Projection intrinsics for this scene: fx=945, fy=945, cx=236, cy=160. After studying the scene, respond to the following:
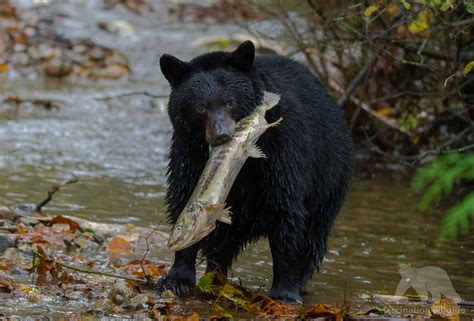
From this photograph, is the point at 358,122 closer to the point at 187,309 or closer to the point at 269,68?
the point at 269,68

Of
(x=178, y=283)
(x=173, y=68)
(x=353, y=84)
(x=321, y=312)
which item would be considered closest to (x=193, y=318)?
(x=321, y=312)

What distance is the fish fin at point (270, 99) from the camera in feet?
18.5

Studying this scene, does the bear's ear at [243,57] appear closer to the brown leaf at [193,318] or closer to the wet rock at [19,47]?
the brown leaf at [193,318]

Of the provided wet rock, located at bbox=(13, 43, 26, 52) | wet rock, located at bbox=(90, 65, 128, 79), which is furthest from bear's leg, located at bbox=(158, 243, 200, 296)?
wet rock, located at bbox=(13, 43, 26, 52)

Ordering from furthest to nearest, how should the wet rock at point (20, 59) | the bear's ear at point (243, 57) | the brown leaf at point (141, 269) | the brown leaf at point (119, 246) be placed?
the wet rock at point (20, 59)
the brown leaf at point (119, 246)
the brown leaf at point (141, 269)
the bear's ear at point (243, 57)

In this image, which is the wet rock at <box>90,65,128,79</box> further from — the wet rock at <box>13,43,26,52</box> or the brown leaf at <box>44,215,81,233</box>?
the brown leaf at <box>44,215,81,233</box>

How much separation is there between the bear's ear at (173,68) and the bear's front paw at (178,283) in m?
1.17

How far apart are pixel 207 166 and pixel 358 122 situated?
6177mm

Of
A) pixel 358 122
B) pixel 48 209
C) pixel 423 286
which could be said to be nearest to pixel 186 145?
pixel 423 286

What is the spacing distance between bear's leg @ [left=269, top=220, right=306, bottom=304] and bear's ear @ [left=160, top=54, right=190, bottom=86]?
3.63 feet

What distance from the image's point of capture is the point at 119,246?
23.1 feet

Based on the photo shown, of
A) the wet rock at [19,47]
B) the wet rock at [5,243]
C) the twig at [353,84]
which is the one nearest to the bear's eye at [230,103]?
the wet rock at [5,243]

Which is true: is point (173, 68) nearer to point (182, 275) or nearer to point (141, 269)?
point (182, 275)

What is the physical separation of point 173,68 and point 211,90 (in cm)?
31
